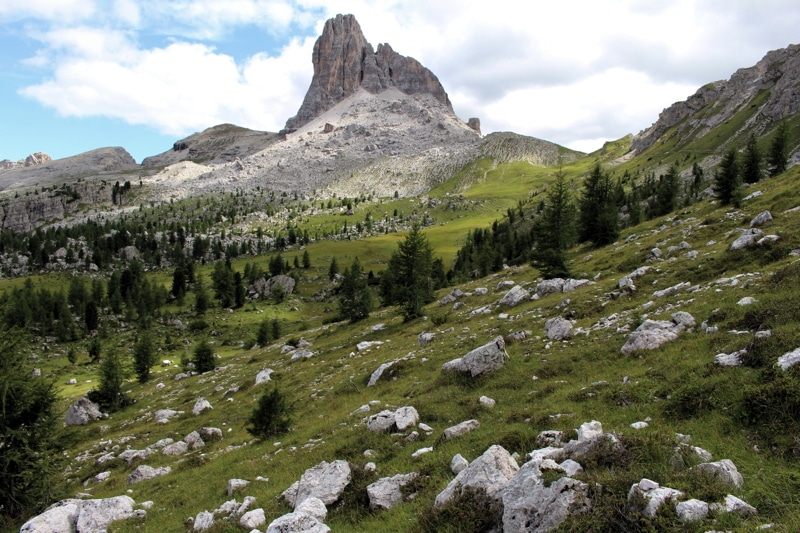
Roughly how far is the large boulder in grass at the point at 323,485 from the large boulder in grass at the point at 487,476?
3882 mm

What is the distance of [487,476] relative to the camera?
30.5 feet

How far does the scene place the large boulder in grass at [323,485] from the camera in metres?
12.0

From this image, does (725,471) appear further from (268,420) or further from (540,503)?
(268,420)

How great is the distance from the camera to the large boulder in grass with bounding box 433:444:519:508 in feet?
29.9

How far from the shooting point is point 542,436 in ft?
37.1

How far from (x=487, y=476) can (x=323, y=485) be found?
569 cm

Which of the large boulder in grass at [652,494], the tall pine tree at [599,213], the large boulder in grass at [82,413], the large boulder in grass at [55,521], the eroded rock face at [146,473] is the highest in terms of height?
the tall pine tree at [599,213]

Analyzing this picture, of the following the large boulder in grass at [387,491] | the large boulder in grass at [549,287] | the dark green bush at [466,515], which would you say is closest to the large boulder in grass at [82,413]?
the large boulder in grass at [387,491]

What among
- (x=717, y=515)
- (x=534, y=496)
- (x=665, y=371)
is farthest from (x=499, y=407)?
(x=717, y=515)

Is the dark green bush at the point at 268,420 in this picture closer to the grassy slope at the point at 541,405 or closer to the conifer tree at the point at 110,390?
the grassy slope at the point at 541,405

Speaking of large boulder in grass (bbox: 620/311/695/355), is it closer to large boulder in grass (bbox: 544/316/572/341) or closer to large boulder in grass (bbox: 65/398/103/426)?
large boulder in grass (bbox: 544/316/572/341)

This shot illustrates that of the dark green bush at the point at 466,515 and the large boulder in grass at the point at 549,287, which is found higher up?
the large boulder in grass at the point at 549,287

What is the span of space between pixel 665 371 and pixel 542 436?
18.2 feet

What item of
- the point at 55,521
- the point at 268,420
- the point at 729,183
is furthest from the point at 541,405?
the point at 729,183
